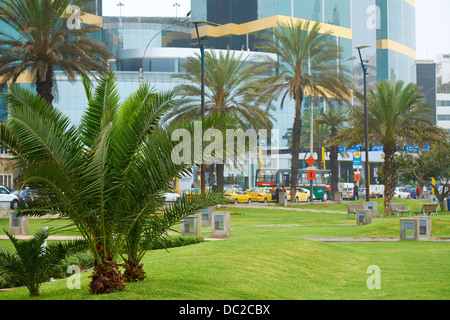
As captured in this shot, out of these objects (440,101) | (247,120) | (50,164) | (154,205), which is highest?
(440,101)

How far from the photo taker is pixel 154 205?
32.1 ft

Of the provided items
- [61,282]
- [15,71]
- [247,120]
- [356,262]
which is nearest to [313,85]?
[247,120]

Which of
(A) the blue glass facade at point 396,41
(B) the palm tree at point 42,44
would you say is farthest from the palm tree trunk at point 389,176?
(A) the blue glass facade at point 396,41

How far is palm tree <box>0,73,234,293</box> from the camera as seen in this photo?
9.01 metres

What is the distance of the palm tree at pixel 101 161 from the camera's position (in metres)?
9.01

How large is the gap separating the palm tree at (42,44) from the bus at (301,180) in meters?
32.5

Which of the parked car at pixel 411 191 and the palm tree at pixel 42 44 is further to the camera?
the parked car at pixel 411 191

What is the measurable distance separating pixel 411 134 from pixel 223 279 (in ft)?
92.3

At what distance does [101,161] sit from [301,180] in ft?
190

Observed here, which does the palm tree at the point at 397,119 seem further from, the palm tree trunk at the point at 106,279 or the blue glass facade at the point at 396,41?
the blue glass facade at the point at 396,41

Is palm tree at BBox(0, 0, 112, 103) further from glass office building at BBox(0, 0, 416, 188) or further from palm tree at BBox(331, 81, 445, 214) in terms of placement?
glass office building at BBox(0, 0, 416, 188)

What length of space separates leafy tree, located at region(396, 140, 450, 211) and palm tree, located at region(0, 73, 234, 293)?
106 ft

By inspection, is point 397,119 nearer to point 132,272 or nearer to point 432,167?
point 432,167
